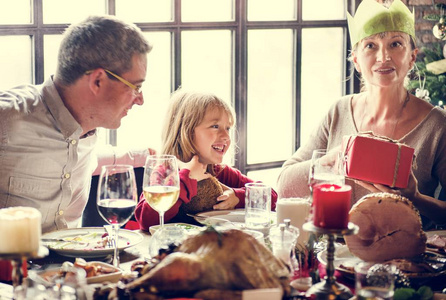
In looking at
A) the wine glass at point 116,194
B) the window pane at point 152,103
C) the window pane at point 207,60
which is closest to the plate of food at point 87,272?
the wine glass at point 116,194

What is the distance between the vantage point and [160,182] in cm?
178

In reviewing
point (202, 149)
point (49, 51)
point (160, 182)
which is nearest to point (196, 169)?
point (202, 149)

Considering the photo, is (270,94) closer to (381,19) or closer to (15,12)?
(15,12)

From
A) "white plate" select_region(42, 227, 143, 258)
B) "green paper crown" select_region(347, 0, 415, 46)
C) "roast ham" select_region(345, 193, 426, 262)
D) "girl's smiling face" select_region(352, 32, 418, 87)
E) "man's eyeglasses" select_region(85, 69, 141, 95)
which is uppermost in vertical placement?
"green paper crown" select_region(347, 0, 415, 46)

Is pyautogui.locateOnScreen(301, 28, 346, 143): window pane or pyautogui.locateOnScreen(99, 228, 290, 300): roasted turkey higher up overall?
pyautogui.locateOnScreen(301, 28, 346, 143): window pane

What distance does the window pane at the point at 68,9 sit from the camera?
364 cm

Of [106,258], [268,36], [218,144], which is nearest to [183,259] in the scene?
[106,258]

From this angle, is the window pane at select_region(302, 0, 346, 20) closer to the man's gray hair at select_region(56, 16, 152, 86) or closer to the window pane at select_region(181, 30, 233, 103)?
the window pane at select_region(181, 30, 233, 103)

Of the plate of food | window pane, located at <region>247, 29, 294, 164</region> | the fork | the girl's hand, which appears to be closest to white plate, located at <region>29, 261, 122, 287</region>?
the plate of food

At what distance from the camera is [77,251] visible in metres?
1.69

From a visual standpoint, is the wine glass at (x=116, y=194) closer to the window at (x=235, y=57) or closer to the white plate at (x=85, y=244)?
the white plate at (x=85, y=244)

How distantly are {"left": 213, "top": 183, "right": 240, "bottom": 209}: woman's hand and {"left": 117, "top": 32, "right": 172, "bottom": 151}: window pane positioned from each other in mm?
1635

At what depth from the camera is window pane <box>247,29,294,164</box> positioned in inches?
177

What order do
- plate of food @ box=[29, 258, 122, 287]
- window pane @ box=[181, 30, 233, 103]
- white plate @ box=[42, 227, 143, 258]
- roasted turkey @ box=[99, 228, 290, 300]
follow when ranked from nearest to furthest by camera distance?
roasted turkey @ box=[99, 228, 290, 300]
plate of food @ box=[29, 258, 122, 287]
white plate @ box=[42, 227, 143, 258]
window pane @ box=[181, 30, 233, 103]
